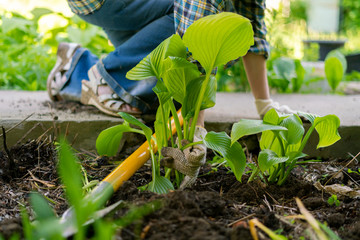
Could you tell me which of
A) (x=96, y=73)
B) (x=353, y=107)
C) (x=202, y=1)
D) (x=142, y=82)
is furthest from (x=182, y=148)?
(x=353, y=107)

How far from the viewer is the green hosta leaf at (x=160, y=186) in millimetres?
1187

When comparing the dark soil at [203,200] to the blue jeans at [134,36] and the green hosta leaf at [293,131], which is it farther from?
the blue jeans at [134,36]

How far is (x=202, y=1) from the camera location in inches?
53.2

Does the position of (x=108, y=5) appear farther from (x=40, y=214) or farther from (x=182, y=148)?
(x=40, y=214)

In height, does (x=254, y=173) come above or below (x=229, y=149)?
below

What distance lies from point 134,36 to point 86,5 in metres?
0.25

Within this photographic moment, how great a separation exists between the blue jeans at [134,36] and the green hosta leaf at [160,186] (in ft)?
1.95

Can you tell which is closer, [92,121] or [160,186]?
[160,186]

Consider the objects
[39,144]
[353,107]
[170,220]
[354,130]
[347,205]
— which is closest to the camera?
[170,220]

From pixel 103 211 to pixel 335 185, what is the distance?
0.76 m

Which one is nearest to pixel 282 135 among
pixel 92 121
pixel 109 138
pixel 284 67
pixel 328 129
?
pixel 328 129

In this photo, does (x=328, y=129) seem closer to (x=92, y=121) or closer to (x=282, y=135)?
(x=282, y=135)

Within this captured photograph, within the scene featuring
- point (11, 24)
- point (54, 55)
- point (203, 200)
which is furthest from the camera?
point (54, 55)

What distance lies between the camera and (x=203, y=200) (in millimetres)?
1040
